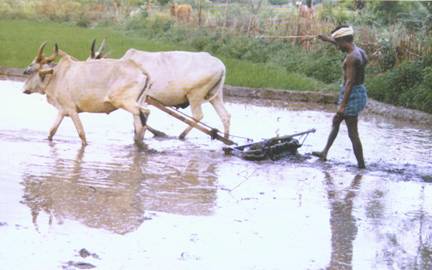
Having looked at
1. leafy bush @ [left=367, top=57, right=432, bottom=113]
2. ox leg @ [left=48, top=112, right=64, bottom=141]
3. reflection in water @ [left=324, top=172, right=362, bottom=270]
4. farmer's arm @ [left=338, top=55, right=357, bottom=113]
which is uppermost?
farmer's arm @ [left=338, top=55, right=357, bottom=113]

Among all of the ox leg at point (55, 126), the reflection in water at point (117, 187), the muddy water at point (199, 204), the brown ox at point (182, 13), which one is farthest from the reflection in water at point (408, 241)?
the brown ox at point (182, 13)

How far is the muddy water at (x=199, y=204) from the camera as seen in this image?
5973 millimetres

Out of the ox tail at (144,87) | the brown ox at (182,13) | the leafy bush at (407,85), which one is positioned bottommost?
the brown ox at (182,13)

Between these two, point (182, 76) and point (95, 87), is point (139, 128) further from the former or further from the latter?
point (182, 76)

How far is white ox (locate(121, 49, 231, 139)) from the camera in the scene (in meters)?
11.1

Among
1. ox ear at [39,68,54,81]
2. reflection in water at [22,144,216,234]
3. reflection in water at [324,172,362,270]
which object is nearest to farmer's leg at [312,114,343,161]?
reflection in water at [324,172,362,270]

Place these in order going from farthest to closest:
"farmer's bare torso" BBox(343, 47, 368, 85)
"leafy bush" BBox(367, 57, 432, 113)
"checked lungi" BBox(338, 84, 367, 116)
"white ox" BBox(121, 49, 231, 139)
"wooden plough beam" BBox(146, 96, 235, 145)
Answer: "leafy bush" BBox(367, 57, 432, 113) < "white ox" BBox(121, 49, 231, 139) < "wooden plough beam" BBox(146, 96, 235, 145) < "checked lungi" BBox(338, 84, 367, 116) < "farmer's bare torso" BBox(343, 47, 368, 85)

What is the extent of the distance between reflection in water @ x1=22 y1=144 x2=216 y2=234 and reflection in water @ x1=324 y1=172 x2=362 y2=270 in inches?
43.5

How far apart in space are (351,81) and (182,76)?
2627mm

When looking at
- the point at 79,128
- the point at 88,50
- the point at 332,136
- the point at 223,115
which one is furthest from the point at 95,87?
the point at 88,50

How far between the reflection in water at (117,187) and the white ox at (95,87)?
1.60 ft

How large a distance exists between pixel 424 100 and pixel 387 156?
192 inches

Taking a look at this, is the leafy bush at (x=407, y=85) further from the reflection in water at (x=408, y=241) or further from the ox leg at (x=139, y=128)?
the reflection in water at (x=408, y=241)

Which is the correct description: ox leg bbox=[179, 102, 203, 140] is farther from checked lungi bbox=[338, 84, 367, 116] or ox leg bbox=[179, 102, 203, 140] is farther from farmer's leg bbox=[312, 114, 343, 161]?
checked lungi bbox=[338, 84, 367, 116]
